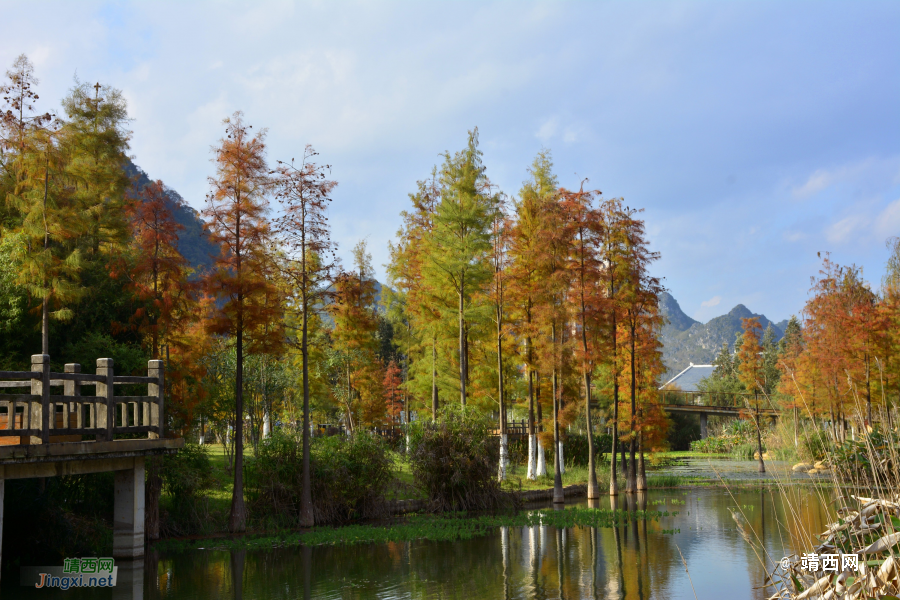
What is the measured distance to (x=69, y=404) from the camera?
A: 12.8 metres

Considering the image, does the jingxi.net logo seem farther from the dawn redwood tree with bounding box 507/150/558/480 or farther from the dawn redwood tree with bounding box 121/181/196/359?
the dawn redwood tree with bounding box 507/150/558/480

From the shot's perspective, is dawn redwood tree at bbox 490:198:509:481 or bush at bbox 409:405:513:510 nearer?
bush at bbox 409:405:513:510

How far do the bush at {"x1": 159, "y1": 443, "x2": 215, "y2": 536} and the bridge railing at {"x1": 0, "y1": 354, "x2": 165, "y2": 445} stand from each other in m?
2.38

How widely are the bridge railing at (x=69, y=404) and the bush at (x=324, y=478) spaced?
5063 mm

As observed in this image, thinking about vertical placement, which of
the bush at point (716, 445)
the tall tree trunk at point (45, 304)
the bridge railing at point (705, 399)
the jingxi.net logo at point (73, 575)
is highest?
the tall tree trunk at point (45, 304)

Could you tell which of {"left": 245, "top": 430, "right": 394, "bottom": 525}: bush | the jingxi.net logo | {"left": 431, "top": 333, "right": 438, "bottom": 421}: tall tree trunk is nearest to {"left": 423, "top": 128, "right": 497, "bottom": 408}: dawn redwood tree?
{"left": 431, "top": 333, "right": 438, "bottom": 421}: tall tree trunk

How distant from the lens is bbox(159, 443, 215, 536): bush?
58.1 ft

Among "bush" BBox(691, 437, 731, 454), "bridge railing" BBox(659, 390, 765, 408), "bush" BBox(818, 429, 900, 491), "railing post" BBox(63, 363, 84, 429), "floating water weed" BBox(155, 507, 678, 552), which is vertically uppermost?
"railing post" BBox(63, 363, 84, 429)

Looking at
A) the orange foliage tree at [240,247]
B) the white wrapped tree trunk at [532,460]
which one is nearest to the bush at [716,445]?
the white wrapped tree trunk at [532,460]

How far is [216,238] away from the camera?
18.9 metres

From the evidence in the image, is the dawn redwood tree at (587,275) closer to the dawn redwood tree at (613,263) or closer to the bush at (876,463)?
the dawn redwood tree at (613,263)

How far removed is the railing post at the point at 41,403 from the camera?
11461 millimetres

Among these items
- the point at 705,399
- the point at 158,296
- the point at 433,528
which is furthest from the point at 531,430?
the point at 705,399

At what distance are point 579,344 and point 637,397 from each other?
5012 mm
